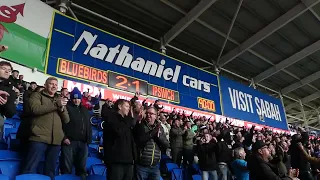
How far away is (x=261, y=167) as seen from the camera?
2598 millimetres

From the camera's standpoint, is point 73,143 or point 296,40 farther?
point 296,40

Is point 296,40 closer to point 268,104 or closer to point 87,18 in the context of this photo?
point 268,104

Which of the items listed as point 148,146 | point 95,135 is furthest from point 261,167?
point 95,135

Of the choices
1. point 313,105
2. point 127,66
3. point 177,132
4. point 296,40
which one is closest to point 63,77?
point 127,66

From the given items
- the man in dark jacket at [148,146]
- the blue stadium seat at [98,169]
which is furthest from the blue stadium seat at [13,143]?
the man in dark jacket at [148,146]

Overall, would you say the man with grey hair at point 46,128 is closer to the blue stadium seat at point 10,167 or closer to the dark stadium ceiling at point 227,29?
the blue stadium seat at point 10,167

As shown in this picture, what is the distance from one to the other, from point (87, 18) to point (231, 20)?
19.2ft

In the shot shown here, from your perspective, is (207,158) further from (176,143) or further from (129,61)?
(129,61)

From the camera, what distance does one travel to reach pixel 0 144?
317 centimetres

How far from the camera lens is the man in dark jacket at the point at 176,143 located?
4.88 meters

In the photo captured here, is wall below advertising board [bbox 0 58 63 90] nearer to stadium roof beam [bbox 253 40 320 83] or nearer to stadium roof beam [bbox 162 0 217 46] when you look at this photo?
stadium roof beam [bbox 162 0 217 46]

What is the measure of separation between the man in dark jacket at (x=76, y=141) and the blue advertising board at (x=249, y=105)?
874 centimetres

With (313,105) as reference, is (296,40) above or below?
above

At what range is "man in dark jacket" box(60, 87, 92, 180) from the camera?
294 cm
